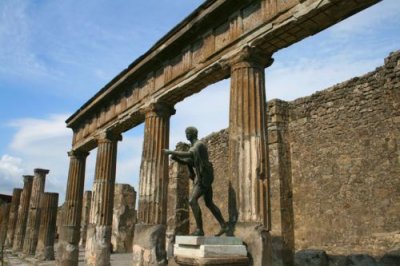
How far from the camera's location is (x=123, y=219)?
2056cm

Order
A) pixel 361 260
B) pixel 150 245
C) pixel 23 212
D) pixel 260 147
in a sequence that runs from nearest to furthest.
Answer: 1. pixel 260 147
2. pixel 361 260
3. pixel 150 245
4. pixel 23 212

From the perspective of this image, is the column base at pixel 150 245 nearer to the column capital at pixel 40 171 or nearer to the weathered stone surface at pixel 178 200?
the weathered stone surface at pixel 178 200

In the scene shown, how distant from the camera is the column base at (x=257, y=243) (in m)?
5.50

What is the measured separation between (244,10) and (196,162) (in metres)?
2.92

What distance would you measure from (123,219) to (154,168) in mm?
12681

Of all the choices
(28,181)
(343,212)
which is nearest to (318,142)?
(343,212)

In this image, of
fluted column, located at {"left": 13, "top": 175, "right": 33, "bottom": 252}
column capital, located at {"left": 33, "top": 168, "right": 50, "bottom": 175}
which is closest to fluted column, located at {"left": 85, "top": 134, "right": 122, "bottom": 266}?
column capital, located at {"left": 33, "top": 168, "right": 50, "bottom": 175}

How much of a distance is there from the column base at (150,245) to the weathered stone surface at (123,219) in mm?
12046

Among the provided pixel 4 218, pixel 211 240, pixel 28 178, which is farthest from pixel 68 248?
pixel 4 218

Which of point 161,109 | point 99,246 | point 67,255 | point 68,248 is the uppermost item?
point 161,109

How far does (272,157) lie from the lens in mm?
12109

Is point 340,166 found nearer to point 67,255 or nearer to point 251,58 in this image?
point 251,58

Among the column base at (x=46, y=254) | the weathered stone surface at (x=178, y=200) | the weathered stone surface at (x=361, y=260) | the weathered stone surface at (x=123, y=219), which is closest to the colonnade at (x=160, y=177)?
the weathered stone surface at (x=361, y=260)

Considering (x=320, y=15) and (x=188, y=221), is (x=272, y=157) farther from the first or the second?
(x=320, y=15)
